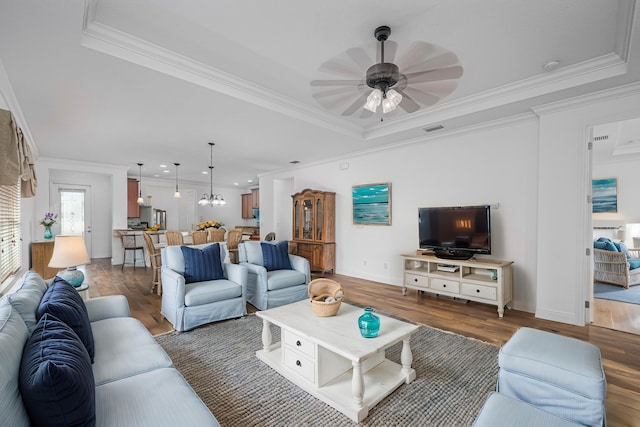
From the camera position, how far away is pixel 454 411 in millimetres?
1880

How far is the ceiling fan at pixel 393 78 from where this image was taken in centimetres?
206

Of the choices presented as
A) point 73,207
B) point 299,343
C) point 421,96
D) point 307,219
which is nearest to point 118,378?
point 299,343

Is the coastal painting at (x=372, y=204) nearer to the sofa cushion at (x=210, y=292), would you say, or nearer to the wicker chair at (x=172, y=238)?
the sofa cushion at (x=210, y=292)

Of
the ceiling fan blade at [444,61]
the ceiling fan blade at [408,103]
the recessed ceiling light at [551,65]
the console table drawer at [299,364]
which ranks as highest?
the recessed ceiling light at [551,65]

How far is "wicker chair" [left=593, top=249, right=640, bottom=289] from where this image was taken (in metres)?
4.84

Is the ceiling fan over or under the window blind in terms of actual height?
over

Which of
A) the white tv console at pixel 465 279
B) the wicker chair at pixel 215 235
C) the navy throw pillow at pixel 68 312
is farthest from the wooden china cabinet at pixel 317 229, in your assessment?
the navy throw pillow at pixel 68 312

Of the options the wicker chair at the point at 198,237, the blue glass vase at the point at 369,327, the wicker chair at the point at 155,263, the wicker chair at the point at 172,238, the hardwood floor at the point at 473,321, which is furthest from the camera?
the wicker chair at the point at 198,237

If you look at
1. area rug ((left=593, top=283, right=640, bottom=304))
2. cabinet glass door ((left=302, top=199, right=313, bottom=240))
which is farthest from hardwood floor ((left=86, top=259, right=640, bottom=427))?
area rug ((left=593, top=283, right=640, bottom=304))

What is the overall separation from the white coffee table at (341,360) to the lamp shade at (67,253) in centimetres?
187

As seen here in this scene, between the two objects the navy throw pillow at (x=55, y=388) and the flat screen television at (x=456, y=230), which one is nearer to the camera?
the navy throw pillow at (x=55, y=388)

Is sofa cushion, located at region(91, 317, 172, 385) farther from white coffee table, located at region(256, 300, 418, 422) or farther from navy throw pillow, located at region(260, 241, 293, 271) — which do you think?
navy throw pillow, located at region(260, 241, 293, 271)

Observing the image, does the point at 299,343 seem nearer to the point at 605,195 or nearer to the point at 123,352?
the point at 123,352

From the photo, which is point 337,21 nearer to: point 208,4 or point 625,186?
point 208,4
